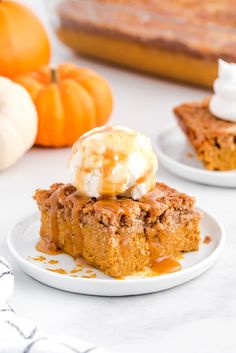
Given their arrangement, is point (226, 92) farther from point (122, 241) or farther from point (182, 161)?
point (122, 241)

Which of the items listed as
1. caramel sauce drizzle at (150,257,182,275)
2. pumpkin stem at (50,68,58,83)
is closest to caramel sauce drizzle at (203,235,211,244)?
caramel sauce drizzle at (150,257,182,275)

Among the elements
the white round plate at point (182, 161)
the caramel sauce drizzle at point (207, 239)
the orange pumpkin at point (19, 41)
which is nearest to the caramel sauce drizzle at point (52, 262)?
the caramel sauce drizzle at point (207, 239)

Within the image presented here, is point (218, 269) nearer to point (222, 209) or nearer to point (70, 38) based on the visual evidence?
point (222, 209)

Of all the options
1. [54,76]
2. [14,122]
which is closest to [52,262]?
[14,122]

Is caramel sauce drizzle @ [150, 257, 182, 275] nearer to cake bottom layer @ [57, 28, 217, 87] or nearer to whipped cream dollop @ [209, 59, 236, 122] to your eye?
whipped cream dollop @ [209, 59, 236, 122]

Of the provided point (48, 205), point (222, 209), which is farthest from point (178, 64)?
point (48, 205)

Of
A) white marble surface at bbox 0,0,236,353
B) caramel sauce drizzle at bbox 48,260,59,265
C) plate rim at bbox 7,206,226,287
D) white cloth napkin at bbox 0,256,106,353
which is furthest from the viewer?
caramel sauce drizzle at bbox 48,260,59,265
